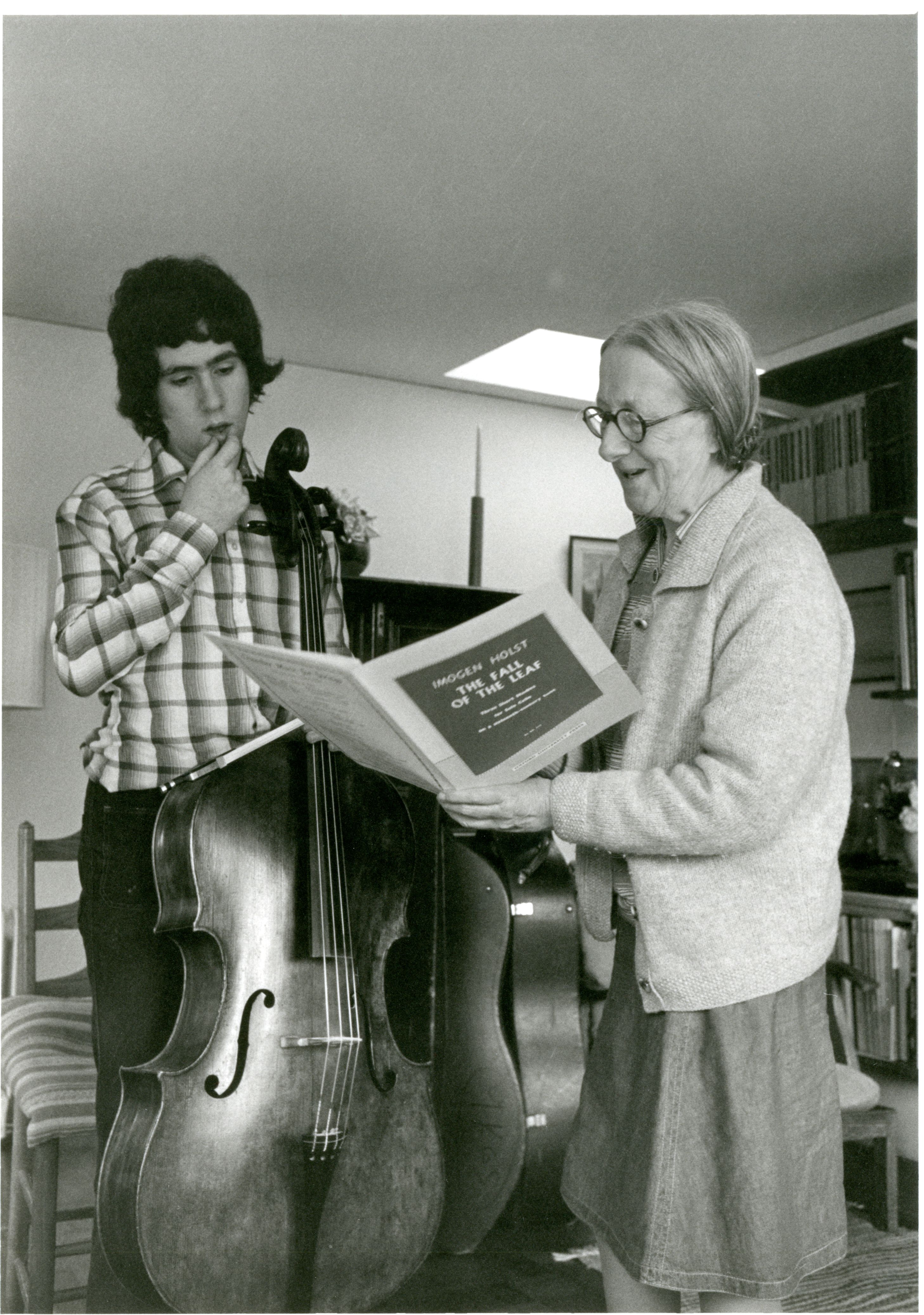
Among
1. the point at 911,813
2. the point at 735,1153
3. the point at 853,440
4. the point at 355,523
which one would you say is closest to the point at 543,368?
the point at 355,523

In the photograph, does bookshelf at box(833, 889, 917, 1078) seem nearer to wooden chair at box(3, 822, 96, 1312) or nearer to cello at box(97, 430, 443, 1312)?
cello at box(97, 430, 443, 1312)

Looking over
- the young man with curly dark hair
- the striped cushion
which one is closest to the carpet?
the striped cushion

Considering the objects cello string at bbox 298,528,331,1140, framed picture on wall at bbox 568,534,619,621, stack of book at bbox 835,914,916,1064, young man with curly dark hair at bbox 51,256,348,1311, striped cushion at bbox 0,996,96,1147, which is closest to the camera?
cello string at bbox 298,528,331,1140

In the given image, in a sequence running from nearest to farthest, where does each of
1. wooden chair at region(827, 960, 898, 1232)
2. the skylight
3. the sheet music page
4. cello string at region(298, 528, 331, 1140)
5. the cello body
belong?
the sheet music page → the cello body → cello string at region(298, 528, 331, 1140) → wooden chair at region(827, 960, 898, 1232) → the skylight

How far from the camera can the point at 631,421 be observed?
1.20 metres

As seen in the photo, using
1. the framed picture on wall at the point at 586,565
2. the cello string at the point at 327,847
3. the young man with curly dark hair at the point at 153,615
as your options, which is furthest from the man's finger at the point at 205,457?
the framed picture on wall at the point at 586,565

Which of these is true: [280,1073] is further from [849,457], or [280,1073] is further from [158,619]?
[849,457]

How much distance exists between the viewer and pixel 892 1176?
2504mm

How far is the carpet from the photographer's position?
2.07 metres

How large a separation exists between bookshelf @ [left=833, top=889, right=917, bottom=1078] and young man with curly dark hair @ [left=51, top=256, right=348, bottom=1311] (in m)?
1.66

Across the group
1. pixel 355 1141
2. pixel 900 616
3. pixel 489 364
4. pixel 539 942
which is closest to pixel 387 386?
pixel 489 364

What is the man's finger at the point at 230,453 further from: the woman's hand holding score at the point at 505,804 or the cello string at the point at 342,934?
the woman's hand holding score at the point at 505,804

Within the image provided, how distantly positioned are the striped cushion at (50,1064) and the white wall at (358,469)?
0.78 meters

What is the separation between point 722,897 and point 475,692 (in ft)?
1.01
